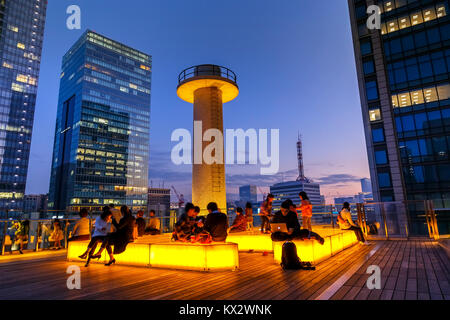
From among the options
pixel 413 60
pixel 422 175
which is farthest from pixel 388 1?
pixel 422 175

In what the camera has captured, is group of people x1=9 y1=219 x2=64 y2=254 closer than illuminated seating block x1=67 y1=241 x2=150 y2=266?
No

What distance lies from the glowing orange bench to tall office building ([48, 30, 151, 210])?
329ft

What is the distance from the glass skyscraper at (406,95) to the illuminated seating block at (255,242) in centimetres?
3019

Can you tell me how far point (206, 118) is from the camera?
16562mm

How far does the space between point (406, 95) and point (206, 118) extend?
105 feet

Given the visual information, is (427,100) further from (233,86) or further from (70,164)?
(70,164)

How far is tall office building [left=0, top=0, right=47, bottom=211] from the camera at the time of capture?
299 ft

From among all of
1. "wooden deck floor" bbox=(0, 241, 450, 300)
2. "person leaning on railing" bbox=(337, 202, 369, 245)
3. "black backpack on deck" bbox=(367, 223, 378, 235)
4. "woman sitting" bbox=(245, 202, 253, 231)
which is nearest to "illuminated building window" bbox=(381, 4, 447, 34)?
"black backpack on deck" bbox=(367, 223, 378, 235)

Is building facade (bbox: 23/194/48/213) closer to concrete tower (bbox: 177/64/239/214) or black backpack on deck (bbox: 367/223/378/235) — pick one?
concrete tower (bbox: 177/64/239/214)

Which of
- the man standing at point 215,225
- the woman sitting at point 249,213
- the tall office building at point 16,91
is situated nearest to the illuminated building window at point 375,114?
the woman sitting at point 249,213

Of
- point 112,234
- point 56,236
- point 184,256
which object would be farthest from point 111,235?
point 56,236

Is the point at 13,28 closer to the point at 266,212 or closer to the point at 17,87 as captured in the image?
the point at 17,87

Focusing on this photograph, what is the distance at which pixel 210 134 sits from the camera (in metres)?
16.3

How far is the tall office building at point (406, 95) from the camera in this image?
3147 centimetres
